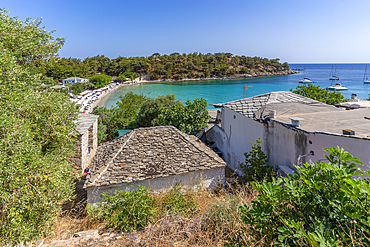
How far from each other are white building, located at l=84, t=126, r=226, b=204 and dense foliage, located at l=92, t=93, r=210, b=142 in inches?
237

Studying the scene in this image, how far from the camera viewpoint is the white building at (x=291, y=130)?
21.9ft

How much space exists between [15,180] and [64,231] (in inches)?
99.9

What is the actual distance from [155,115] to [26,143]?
19.5m

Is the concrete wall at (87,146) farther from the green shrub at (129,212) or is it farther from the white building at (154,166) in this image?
the green shrub at (129,212)

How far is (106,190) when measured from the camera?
8812 mm

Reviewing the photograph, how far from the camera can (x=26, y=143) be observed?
17.4 ft

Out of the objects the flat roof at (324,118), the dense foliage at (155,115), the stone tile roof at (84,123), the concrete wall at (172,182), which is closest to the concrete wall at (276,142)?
the flat roof at (324,118)

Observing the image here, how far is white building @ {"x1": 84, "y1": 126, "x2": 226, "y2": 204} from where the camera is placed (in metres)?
8.96

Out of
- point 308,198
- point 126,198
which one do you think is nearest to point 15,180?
point 126,198

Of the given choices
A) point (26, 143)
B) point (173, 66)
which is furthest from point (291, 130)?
point (173, 66)

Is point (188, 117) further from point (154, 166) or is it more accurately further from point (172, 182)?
point (172, 182)

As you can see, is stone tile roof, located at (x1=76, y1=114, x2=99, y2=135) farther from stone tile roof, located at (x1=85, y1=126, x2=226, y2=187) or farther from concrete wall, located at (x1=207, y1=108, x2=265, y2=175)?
concrete wall, located at (x1=207, y1=108, x2=265, y2=175)

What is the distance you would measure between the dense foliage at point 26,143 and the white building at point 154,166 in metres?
2.21

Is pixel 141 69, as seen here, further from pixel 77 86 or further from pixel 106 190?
pixel 106 190
